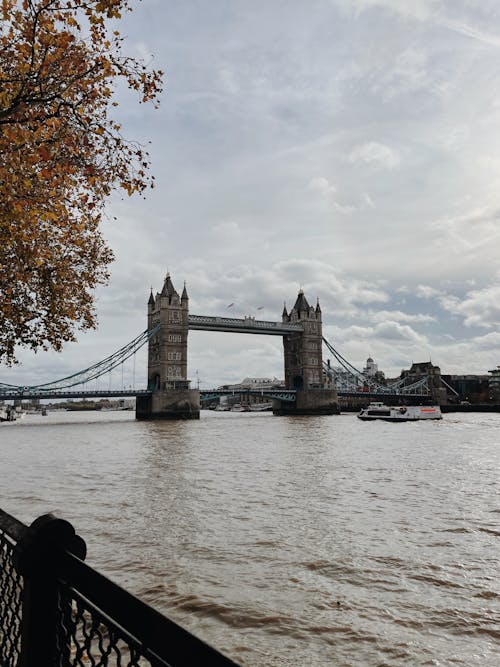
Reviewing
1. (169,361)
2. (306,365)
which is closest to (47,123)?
(169,361)

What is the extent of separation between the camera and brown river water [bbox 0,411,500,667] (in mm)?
5074

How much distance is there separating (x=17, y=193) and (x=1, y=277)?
2968 mm

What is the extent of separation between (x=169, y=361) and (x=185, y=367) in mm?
2669

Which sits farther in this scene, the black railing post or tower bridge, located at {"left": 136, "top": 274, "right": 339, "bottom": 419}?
tower bridge, located at {"left": 136, "top": 274, "right": 339, "bottom": 419}

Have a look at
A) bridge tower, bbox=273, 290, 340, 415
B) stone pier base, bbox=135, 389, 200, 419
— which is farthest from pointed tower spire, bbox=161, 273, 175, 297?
bridge tower, bbox=273, 290, 340, 415

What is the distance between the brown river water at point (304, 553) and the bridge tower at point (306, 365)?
2547 inches

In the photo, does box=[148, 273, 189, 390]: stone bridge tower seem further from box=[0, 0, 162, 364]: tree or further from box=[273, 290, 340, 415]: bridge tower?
box=[0, 0, 162, 364]: tree

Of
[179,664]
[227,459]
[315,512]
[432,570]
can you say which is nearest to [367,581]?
[432,570]

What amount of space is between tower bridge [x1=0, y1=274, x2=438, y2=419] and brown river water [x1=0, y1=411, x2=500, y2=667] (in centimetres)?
5057

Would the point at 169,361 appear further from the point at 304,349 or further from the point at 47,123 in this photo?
the point at 47,123

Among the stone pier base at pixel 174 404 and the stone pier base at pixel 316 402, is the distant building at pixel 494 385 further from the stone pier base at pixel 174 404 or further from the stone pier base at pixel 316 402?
the stone pier base at pixel 174 404

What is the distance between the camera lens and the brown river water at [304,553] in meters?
5.07

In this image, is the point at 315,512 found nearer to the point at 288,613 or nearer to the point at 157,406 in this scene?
the point at 288,613

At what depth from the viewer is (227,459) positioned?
826 inches
